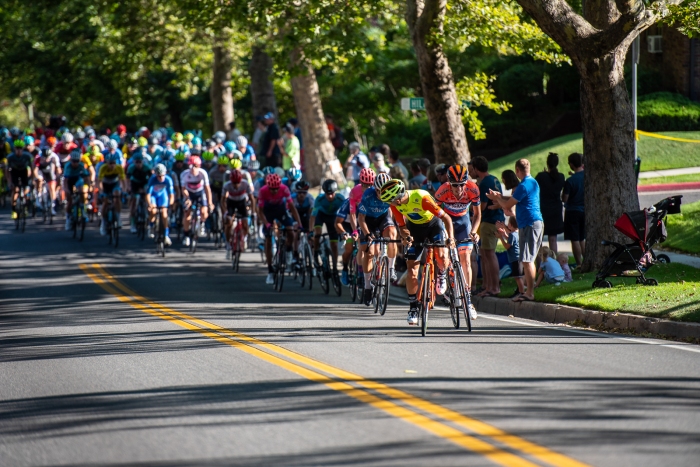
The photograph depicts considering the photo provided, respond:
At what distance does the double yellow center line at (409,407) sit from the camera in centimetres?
708

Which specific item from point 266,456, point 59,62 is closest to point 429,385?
point 266,456

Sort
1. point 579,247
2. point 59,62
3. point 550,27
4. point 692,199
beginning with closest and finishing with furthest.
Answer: point 550,27, point 579,247, point 692,199, point 59,62

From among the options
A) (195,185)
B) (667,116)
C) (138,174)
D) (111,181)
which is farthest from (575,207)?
(667,116)

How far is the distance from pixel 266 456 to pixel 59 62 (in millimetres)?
44643

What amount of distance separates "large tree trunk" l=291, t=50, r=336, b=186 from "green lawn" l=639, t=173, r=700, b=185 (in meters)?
10.4

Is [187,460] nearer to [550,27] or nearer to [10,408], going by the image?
[10,408]

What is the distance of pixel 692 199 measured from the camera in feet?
80.4

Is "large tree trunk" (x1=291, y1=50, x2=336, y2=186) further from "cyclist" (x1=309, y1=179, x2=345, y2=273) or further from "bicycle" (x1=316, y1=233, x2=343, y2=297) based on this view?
"cyclist" (x1=309, y1=179, x2=345, y2=273)

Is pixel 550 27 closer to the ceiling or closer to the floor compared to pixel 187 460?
closer to the ceiling

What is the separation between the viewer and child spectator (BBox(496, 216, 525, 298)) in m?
15.8

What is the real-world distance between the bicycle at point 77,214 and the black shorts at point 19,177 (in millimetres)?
2737

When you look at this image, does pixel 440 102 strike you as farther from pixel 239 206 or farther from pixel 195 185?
pixel 195 185

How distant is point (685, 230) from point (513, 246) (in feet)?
16.8

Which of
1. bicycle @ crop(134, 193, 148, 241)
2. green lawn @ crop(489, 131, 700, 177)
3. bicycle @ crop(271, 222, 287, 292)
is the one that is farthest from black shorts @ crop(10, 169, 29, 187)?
bicycle @ crop(271, 222, 287, 292)
